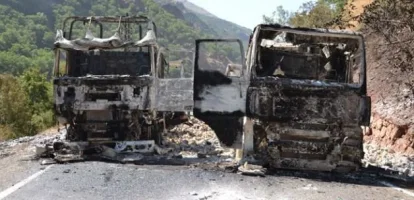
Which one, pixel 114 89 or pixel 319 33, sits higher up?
pixel 319 33

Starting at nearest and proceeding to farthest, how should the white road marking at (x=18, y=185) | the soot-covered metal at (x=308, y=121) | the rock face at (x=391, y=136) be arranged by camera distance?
the white road marking at (x=18, y=185) < the soot-covered metal at (x=308, y=121) < the rock face at (x=391, y=136)

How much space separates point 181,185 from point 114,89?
3.63 meters

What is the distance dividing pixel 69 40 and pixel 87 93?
60.2 inches

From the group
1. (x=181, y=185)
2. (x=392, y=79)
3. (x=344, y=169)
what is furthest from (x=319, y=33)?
(x=392, y=79)

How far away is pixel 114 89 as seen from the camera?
9.77 m

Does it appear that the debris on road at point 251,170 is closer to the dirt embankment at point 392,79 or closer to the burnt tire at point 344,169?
the burnt tire at point 344,169

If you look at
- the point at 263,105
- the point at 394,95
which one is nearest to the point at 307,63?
the point at 263,105

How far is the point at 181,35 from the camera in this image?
11744cm

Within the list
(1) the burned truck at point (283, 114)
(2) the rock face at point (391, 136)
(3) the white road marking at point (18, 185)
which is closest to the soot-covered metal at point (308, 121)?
(1) the burned truck at point (283, 114)

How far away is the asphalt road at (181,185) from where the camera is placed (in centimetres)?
607

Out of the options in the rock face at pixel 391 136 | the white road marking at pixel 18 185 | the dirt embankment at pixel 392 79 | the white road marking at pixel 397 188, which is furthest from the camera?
the rock face at pixel 391 136

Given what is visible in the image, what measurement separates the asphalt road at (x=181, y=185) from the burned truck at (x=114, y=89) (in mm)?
1868

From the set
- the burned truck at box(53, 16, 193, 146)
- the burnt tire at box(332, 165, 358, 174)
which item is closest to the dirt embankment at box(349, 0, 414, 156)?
the burnt tire at box(332, 165, 358, 174)

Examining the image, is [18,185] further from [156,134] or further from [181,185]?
[156,134]
